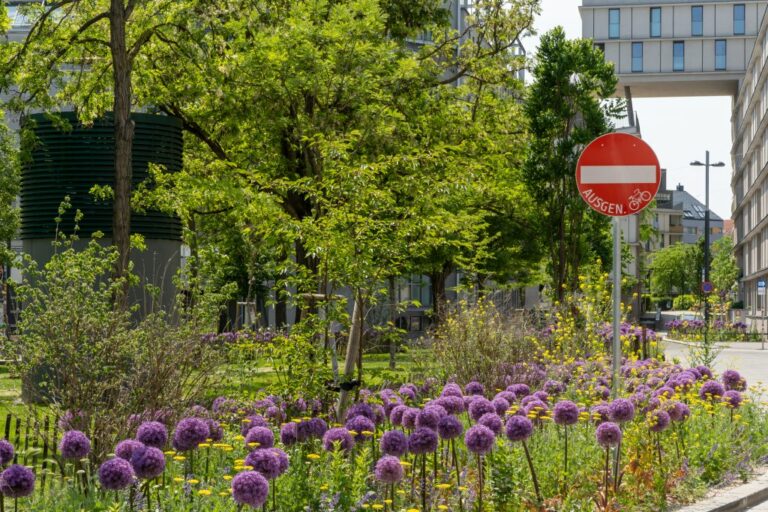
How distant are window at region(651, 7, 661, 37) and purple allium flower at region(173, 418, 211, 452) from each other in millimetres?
84008

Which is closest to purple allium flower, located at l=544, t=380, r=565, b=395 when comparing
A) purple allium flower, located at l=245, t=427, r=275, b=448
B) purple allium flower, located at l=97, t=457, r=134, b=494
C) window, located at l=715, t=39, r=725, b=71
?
purple allium flower, located at l=245, t=427, r=275, b=448

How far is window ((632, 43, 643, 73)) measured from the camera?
281ft

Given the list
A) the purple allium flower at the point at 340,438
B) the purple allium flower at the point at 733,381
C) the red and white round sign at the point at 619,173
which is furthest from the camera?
the purple allium flower at the point at 733,381

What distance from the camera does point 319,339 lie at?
10375mm

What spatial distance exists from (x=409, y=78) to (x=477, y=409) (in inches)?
582

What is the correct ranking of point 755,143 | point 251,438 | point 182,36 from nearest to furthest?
point 251,438, point 182,36, point 755,143

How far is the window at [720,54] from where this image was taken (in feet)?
284

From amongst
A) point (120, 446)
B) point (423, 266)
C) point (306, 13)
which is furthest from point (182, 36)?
point (423, 266)

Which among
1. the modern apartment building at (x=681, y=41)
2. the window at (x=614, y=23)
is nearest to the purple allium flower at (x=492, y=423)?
the modern apartment building at (x=681, y=41)

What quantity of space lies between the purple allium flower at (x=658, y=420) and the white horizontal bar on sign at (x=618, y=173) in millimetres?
1937

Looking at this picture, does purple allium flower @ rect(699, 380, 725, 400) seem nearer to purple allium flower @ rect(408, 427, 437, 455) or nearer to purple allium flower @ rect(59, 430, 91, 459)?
purple allium flower @ rect(408, 427, 437, 455)

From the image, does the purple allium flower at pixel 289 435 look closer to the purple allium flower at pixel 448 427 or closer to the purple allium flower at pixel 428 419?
the purple allium flower at pixel 428 419

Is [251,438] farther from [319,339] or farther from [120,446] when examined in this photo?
[319,339]

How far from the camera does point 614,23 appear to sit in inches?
3413
